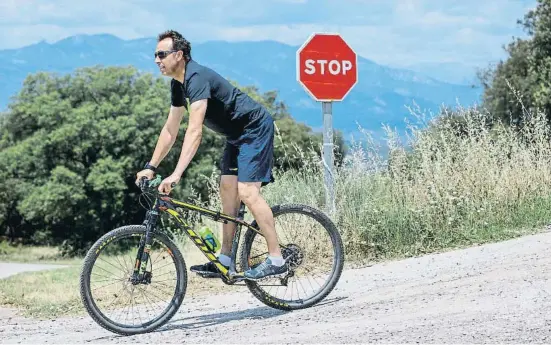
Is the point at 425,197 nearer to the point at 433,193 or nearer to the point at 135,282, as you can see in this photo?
the point at 433,193

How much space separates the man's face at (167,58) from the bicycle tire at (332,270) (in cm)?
132

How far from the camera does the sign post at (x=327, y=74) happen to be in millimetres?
9047

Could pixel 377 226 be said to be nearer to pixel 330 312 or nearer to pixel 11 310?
pixel 330 312

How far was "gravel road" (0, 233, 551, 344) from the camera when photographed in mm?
5191

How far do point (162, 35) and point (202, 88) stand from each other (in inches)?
21.5

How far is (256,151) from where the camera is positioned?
6.02m

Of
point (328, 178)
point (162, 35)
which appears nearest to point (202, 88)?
point (162, 35)

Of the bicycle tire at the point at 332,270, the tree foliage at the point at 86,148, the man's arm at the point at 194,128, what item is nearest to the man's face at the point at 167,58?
the man's arm at the point at 194,128

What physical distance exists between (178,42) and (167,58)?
0.48ft

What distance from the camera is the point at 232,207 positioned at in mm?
6281

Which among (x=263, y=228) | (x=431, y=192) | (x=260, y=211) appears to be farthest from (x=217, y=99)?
(x=431, y=192)

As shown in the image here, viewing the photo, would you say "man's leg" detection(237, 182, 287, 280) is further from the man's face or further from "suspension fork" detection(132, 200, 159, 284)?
the man's face

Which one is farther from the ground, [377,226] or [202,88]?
[202,88]

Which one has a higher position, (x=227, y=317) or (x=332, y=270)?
(x=332, y=270)
